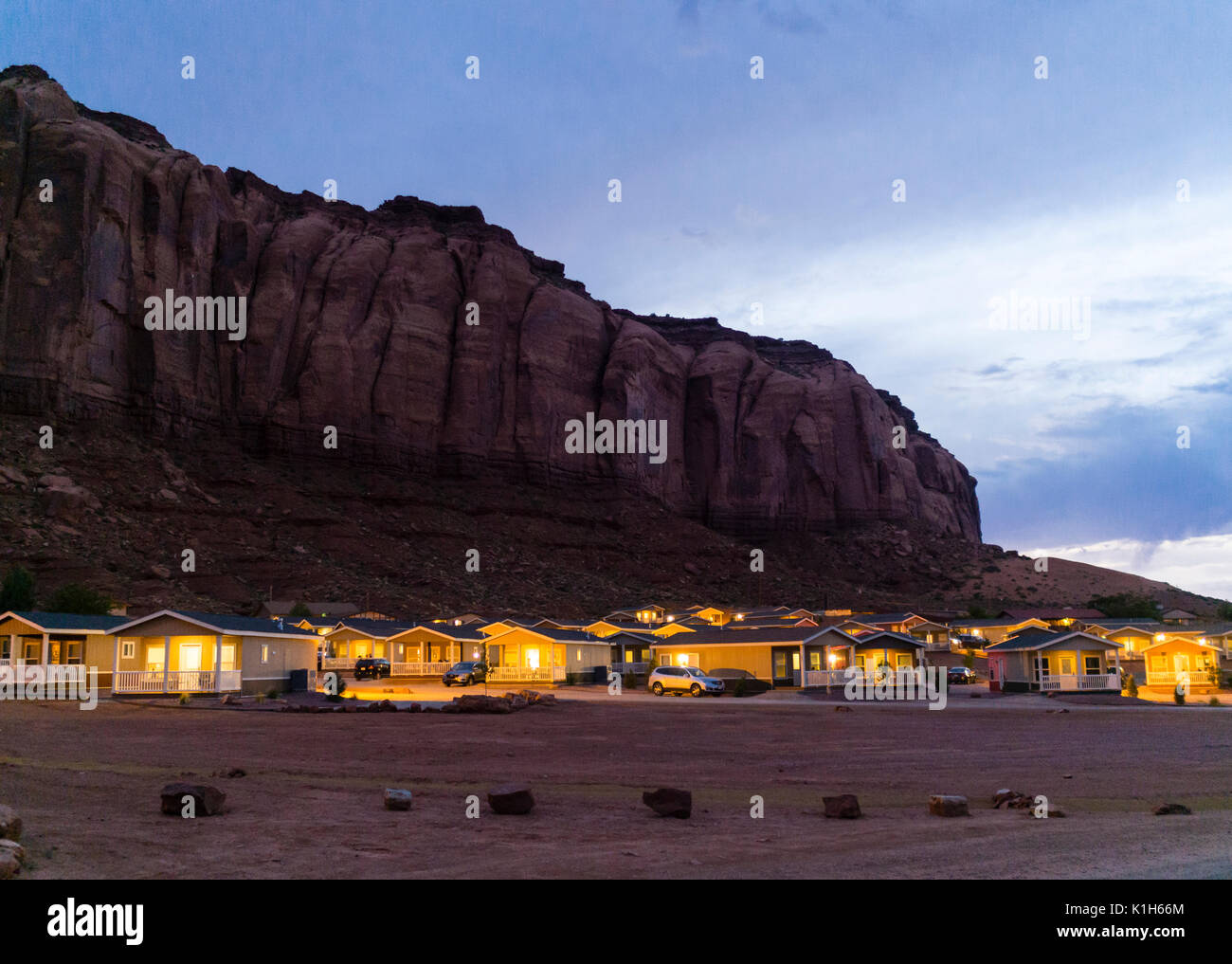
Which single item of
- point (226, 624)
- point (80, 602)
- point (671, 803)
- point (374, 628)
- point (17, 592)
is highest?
point (17, 592)

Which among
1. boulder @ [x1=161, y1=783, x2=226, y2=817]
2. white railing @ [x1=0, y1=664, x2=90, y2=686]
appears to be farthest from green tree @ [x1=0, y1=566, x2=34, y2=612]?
boulder @ [x1=161, y1=783, x2=226, y2=817]

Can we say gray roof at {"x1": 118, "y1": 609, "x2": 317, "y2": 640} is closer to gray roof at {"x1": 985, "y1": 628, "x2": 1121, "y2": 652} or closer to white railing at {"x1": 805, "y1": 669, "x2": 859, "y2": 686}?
white railing at {"x1": 805, "y1": 669, "x2": 859, "y2": 686}

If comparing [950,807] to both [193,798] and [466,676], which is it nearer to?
[193,798]

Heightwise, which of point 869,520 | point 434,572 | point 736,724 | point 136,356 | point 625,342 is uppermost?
point 625,342

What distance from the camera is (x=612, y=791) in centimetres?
1797

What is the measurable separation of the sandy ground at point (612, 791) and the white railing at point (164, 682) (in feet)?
21.7

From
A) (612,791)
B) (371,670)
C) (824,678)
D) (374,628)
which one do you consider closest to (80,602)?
(371,670)

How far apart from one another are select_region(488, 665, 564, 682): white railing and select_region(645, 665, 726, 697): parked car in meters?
6.62

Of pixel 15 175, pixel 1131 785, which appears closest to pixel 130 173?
pixel 15 175

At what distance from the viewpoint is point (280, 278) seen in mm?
111125

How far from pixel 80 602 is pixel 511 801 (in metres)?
52.2

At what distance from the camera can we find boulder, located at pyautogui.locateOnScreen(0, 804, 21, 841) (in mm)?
10477
